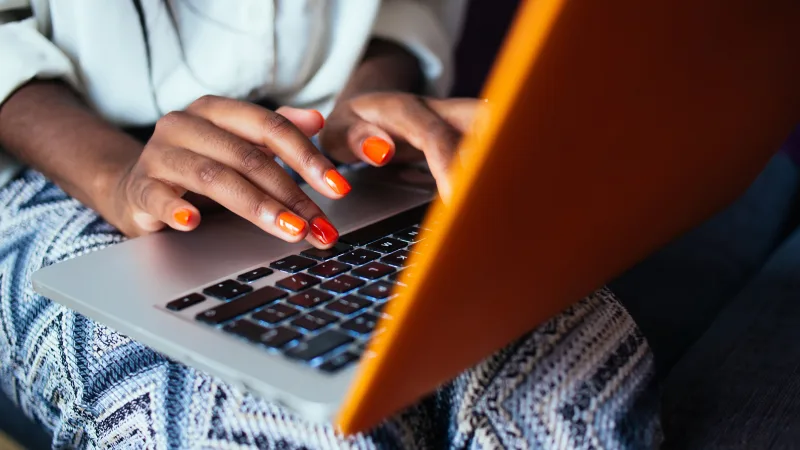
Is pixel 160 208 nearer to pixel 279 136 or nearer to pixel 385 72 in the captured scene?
pixel 279 136

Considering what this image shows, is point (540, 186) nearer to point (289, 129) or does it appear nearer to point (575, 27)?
point (575, 27)

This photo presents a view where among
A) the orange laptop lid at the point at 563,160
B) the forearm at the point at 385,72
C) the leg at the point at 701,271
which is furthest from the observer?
the forearm at the point at 385,72

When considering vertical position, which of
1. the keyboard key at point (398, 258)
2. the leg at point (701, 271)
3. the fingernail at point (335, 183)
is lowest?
the leg at point (701, 271)

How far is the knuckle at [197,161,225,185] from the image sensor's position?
0.46m

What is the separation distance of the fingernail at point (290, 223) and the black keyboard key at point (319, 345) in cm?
11

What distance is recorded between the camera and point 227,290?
39 cm

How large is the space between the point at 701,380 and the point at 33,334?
0.45m

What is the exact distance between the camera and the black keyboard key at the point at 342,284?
39 cm

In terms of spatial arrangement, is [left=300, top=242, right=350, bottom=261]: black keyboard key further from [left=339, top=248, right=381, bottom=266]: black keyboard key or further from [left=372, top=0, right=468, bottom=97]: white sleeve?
Answer: [left=372, top=0, right=468, bottom=97]: white sleeve

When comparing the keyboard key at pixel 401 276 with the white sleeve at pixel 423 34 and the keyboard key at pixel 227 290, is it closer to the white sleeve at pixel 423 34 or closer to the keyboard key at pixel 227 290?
the keyboard key at pixel 227 290

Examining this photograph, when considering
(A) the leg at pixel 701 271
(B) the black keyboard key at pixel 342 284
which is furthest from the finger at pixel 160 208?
(A) the leg at pixel 701 271

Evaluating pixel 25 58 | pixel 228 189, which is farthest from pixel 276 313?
pixel 25 58

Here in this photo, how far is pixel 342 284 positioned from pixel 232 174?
0.12 meters

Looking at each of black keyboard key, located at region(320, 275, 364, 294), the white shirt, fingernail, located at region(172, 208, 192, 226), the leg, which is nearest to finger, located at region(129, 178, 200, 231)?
fingernail, located at region(172, 208, 192, 226)
